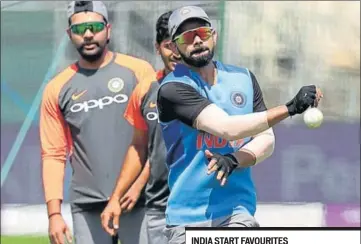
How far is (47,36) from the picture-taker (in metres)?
7.79

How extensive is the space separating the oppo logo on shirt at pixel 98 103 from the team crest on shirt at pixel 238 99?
1.17 m

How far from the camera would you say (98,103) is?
5250 millimetres

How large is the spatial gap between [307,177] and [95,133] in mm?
2937

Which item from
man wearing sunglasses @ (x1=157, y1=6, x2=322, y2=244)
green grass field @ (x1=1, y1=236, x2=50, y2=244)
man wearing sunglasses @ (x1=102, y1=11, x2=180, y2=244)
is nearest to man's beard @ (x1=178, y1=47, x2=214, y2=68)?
man wearing sunglasses @ (x1=157, y1=6, x2=322, y2=244)

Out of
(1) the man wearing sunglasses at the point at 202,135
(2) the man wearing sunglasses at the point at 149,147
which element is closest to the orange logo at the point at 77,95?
(2) the man wearing sunglasses at the point at 149,147

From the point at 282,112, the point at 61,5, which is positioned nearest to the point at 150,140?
the point at 282,112

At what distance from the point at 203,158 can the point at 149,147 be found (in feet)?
3.28

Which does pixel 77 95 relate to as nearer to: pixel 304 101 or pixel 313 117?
pixel 313 117

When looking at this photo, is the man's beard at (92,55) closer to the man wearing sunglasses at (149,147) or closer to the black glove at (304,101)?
the man wearing sunglasses at (149,147)

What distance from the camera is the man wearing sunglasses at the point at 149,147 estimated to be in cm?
504

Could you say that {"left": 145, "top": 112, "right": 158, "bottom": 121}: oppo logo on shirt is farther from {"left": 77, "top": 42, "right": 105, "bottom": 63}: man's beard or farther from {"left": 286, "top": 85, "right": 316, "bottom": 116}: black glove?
{"left": 286, "top": 85, "right": 316, "bottom": 116}: black glove

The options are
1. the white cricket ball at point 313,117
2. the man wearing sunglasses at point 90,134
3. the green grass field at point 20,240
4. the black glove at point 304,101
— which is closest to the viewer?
the black glove at point 304,101

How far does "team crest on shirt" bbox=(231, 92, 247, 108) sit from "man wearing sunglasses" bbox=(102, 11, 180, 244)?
0.88 m

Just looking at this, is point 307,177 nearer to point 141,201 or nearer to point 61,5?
point 61,5
